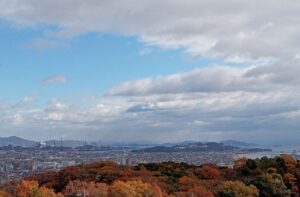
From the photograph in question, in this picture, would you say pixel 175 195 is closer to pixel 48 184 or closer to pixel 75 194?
pixel 75 194

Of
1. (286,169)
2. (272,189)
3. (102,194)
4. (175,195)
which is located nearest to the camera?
(102,194)

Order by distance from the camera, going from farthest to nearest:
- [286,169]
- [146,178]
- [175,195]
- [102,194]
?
[286,169] → [146,178] → [175,195] → [102,194]

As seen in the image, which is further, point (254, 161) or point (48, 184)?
point (254, 161)

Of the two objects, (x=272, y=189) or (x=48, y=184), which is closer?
(x=272, y=189)

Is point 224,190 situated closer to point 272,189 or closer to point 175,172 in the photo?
point 272,189

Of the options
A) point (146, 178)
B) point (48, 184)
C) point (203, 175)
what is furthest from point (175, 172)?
point (48, 184)

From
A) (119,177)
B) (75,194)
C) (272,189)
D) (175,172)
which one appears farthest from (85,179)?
(272,189)
